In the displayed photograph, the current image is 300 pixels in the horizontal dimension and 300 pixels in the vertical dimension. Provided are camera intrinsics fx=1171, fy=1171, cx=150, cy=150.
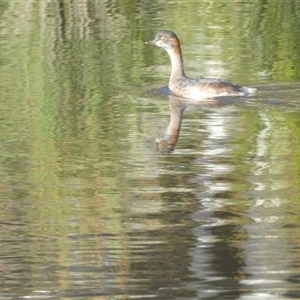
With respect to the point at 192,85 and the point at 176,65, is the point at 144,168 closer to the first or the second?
the point at 192,85

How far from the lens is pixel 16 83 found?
12.5 m

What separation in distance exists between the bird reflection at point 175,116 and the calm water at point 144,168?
2 centimetres

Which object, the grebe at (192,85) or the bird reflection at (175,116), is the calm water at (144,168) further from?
the grebe at (192,85)

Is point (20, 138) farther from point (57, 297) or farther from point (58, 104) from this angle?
point (57, 297)

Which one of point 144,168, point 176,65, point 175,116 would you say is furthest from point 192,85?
point 144,168

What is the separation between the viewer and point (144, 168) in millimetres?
8922

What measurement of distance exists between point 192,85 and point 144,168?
10.1 ft

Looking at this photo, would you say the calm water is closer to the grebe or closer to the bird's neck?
the grebe

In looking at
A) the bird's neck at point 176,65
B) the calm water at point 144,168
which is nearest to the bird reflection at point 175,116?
the calm water at point 144,168

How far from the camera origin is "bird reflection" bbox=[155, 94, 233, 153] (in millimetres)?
9750

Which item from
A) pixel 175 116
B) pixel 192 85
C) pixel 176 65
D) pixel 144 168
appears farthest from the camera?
pixel 176 65

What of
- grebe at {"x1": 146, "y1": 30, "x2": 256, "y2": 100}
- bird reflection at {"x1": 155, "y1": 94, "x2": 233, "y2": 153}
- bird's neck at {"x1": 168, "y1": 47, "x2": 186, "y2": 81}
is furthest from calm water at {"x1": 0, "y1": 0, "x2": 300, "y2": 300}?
bird's neck at {"x1": 168, "y1": 47, "x2": 186, "y2": 81}

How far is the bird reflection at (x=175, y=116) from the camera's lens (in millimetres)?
9750

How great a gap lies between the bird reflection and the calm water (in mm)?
21
